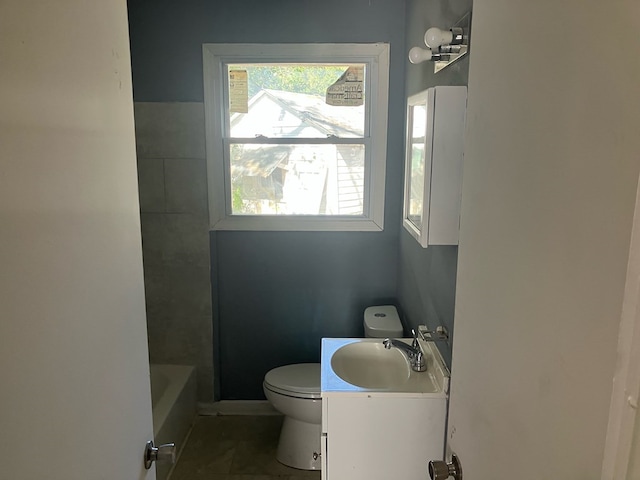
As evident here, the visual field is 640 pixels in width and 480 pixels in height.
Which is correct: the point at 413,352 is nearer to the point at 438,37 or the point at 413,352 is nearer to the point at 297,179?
the point at 438,37

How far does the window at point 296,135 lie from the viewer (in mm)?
2742

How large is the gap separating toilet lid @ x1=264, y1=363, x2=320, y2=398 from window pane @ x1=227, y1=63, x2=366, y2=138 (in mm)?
1264

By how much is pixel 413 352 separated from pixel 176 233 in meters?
1.56

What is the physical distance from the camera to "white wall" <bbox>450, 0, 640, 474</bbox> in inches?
20.8

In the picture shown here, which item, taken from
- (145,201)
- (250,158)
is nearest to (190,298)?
(145,201)

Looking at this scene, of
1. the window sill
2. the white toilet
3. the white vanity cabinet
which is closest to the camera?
the white vanity cabinet

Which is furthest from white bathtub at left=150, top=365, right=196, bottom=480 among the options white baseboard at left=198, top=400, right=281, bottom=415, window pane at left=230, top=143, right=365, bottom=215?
window pane at left=230, top=143, right=365, bottom=215

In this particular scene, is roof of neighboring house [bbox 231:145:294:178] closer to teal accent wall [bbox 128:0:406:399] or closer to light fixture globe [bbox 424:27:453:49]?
teal accent wall [bbox 128:0:406:399]

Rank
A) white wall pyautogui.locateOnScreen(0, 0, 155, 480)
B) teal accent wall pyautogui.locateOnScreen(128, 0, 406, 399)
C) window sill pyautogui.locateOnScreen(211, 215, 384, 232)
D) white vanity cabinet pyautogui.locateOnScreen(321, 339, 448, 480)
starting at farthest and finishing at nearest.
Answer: window sill pyautogui.locateOnScreen(211, 215, 384, 232) < teal accent wall pyautogui.locateOnScreen(128, 0, 406, 399) < white vanity cabinet pyautogui.locateOnScreen(321, 339, 448, 480) < white wall pyautogui.locateOnScreen(0, 0, 155, 480)

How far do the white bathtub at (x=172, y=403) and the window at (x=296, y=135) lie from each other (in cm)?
88

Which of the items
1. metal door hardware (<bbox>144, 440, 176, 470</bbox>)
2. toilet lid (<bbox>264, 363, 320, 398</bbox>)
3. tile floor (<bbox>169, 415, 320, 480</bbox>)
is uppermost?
metal door hardware (<bbox>144, 440, 176, 470</bbox>)

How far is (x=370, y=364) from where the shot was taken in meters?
2.14

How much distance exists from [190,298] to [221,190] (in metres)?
0.65

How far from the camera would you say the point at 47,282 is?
736 mm
